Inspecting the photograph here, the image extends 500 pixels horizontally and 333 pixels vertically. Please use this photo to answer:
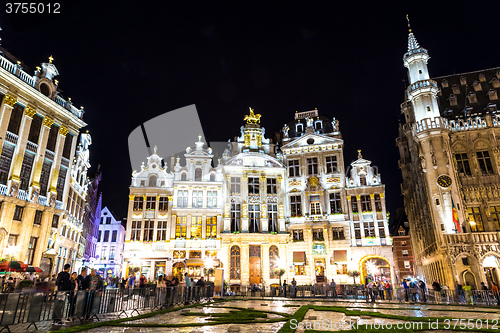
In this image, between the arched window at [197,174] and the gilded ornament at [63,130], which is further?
the arched window at [197,174]

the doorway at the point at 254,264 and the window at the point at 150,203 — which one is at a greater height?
the window at the point at 150,203

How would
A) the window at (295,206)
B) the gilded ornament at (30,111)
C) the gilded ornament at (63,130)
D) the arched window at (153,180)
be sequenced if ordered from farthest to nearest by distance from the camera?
1. the window at (295,206)
2. the arched window at (153,180)
3. the gilded ornament at (63,130)
4. the gilded ornament at (30,111)

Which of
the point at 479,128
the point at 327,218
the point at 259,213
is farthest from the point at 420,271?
the point at 259,213

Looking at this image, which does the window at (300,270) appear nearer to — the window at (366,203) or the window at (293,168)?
the window at (366,203)

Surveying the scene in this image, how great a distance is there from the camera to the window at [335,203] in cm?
3697

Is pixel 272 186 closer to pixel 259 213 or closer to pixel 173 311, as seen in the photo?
pixel 259 213

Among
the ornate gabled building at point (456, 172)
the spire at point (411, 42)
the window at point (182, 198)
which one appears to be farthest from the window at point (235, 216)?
the spire at point (411, 42)

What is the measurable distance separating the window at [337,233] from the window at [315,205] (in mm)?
2598

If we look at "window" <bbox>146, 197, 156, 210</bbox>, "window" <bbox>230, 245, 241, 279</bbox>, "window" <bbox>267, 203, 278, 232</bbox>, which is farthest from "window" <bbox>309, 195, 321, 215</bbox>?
"window" <bbox>146, 197, 156, 210</bbox>

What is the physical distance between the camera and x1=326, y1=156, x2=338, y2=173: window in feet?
127

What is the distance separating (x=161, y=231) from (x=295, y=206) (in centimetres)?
1598

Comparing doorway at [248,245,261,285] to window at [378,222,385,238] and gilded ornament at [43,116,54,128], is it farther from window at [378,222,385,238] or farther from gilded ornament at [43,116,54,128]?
gilded ornament at [43,116,54,128]

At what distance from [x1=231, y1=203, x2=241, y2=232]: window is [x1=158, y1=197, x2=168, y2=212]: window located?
7.79 meters

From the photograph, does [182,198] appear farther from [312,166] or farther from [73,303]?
[73,303]
